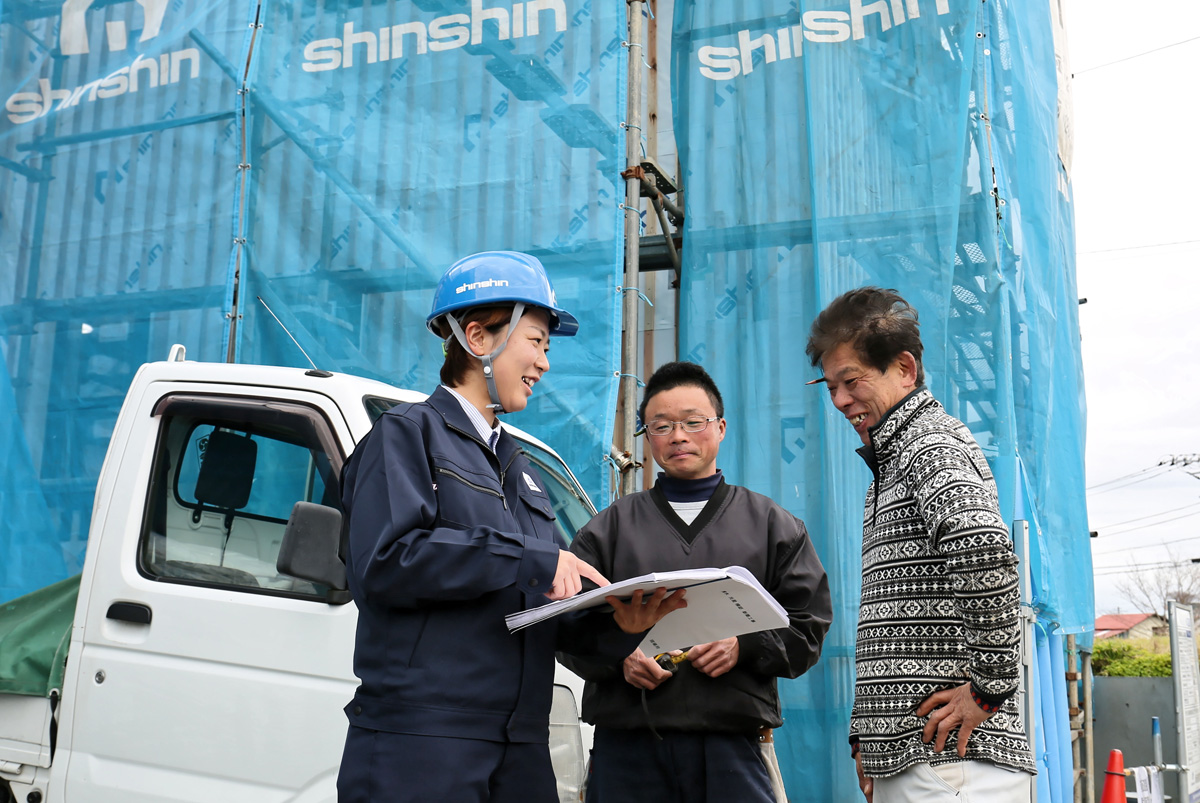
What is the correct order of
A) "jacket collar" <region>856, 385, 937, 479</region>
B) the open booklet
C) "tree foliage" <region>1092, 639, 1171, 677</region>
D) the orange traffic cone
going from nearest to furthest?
the open booklet < "jacket collar" <region>856, 385, 937, 479</region> < the orange traffic cone < "tree foliage" <region>1092, 639, 1171, 677</region>

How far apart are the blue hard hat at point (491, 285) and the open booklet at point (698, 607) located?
0.59 m

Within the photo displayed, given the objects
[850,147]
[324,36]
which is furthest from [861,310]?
[324,36]

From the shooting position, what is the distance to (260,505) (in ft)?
9.82

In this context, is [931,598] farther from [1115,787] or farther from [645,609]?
[1115,787]

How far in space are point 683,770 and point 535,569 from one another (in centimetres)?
79

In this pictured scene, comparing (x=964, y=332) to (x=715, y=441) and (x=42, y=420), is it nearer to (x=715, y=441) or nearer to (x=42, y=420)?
(x=715, y=441)

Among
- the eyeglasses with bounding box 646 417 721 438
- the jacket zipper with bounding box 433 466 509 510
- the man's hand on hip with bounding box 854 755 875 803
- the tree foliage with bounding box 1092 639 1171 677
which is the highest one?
the eyeglasses with bounding box 646 417 721 438

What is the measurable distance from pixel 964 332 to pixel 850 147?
114 cm

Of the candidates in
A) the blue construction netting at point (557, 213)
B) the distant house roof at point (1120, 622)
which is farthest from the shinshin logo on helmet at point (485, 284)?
the distant house roof at point (1120, 622)

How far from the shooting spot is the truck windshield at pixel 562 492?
11.0ft

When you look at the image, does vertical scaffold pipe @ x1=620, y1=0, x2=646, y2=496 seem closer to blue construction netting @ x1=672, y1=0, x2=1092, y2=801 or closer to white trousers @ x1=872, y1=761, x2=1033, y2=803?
blue construction netting @ x1=672, y1=0, x2=1092, y2=801

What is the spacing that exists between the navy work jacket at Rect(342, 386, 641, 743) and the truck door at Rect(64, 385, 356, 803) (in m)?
0.88

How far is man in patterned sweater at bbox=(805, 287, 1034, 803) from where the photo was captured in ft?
6.00

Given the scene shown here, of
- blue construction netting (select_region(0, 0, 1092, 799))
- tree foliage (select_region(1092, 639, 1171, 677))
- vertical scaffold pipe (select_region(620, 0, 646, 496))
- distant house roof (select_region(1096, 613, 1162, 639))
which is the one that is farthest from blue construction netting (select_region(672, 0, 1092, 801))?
distant house roof (select_region(1096, 613, 1162, 639))
